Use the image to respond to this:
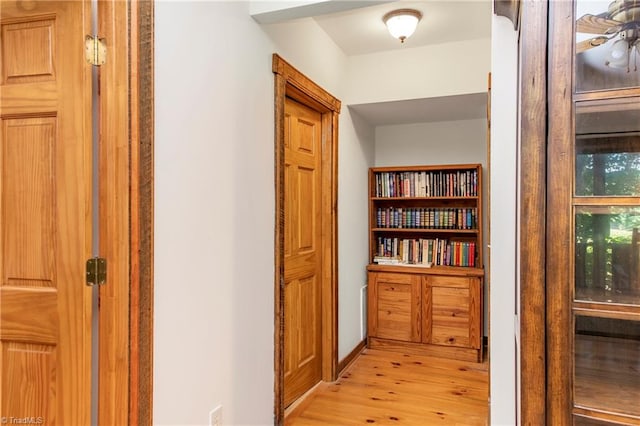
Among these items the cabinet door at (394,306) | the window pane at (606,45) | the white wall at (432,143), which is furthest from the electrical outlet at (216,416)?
the white wall at (432,143)

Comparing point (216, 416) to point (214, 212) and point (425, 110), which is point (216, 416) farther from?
point (425, 110)

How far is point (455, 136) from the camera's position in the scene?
384 cm

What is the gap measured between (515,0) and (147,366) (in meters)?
1.76

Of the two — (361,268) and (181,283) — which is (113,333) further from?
(361,268)

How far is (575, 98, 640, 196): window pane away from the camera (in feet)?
3.17

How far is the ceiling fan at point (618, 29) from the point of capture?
3.24ft

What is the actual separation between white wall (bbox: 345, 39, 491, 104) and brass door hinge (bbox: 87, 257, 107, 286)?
245 centimetres

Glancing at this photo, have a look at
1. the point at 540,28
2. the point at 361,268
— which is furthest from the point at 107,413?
the point at 361,268

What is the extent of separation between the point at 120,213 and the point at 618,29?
152 centimetres

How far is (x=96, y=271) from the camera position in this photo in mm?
1271

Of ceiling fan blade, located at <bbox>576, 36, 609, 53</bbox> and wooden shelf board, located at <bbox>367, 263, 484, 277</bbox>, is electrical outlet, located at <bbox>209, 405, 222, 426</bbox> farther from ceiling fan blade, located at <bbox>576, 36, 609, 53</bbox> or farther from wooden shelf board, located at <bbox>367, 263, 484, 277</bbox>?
wooden shelf board, located at <bbox>367, 263, 484, 277</bbox>

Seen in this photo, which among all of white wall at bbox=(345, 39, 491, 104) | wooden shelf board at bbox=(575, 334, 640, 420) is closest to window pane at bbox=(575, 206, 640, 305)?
wooden shelf board at bbox=(575, 334, 640, 420)

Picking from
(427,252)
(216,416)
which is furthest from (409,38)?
(216,416)

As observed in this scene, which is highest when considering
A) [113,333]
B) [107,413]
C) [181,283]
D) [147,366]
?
[181,283]
